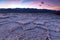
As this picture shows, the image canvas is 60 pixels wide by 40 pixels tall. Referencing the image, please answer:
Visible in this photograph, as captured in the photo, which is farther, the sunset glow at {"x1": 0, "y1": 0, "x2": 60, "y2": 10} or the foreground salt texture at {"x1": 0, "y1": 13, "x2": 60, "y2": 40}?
the sunset glow at {"x1": 0, "y1": 0, "x2": 60, "y2": 10}

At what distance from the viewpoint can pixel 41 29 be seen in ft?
2.71

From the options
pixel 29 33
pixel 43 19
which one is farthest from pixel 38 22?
pixel 29 33

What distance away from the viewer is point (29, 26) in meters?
0.87

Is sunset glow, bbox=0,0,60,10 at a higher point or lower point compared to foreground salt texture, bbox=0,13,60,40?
higher

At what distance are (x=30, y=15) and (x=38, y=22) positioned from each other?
0.16 m

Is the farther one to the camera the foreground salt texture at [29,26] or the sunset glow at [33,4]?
the sunset glow at [33,4]

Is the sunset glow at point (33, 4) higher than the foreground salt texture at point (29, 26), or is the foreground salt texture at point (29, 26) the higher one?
the sunset glow at point (33, 4)

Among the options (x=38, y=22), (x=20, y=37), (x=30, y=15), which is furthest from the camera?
(x=30, y=15)

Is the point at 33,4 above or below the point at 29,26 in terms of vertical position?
above

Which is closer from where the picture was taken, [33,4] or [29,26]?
[29,26]

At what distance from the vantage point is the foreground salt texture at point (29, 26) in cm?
74

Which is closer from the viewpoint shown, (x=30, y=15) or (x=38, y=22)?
(x=38, y=22)

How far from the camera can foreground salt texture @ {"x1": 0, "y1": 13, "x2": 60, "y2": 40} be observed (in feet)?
2.42

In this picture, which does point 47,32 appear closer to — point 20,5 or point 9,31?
point 9,31
